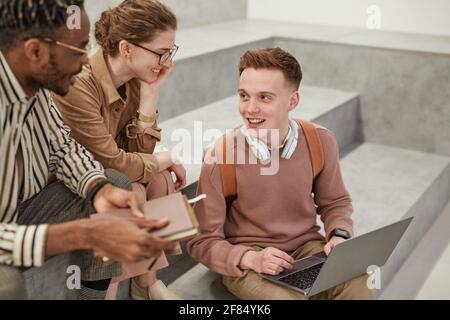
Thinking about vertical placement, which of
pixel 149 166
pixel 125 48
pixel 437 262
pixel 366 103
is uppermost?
pixel 125 48

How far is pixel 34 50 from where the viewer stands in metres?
1.08

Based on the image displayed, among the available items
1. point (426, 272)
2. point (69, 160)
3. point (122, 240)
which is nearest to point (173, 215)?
point (122, 240)

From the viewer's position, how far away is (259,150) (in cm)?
149

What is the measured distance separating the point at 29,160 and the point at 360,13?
9.20 ft

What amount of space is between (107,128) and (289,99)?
47cm

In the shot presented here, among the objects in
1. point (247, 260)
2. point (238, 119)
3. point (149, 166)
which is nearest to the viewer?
point (247, 260)

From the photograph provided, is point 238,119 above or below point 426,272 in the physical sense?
above

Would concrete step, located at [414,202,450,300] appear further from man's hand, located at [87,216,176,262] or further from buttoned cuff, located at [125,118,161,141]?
man's hand, located at [87,216,176,262]

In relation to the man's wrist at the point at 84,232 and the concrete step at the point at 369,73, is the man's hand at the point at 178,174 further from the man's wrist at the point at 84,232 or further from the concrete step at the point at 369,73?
the concrete step at the point at 369,73

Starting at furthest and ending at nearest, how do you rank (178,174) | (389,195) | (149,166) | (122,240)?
(389,195)
(178,174)
(149,166)
(122,240)

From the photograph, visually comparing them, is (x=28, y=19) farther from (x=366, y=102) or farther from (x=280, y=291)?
(x=366, y=102)

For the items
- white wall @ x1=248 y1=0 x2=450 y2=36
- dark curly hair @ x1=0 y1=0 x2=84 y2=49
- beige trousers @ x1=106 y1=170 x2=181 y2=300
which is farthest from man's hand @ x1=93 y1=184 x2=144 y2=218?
white wall @ x1=248 y1=0 x2=450 y2=36

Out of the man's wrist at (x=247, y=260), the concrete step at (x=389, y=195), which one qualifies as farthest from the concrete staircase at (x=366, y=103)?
the man's wrist at (x=247, y=260)

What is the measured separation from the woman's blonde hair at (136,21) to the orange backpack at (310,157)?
0.31 meters
